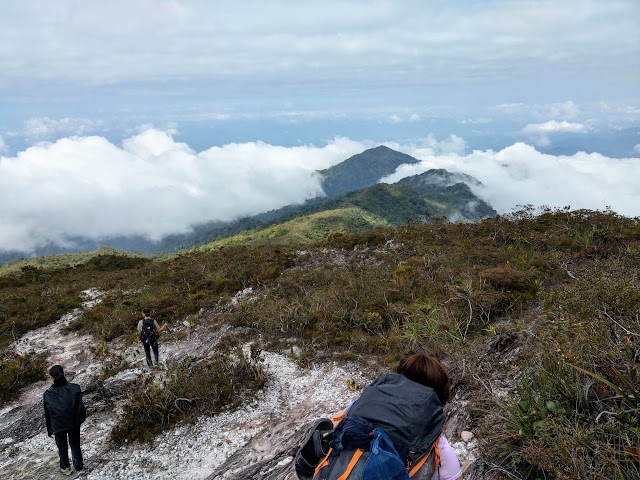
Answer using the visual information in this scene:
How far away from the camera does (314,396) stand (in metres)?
8.61

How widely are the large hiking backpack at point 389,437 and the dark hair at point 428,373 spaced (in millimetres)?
131

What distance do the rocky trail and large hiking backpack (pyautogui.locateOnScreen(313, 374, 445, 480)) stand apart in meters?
2.41

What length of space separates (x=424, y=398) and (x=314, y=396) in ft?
20.2

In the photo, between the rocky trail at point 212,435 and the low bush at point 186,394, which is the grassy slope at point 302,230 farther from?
the low bush at point 186,394

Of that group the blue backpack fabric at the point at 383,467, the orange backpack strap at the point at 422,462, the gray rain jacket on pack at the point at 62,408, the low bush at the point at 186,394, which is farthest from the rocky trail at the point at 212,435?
the blue backpack fabric at the point at 383,467

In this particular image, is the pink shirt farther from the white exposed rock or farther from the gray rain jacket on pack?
the gray rain jacket on pack

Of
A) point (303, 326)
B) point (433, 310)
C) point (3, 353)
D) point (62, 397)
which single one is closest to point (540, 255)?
point (433, 310)

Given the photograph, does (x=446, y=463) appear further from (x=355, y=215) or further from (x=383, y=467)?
(x=355, y=215)

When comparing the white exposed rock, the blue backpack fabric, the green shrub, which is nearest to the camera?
the blue backpack fabric

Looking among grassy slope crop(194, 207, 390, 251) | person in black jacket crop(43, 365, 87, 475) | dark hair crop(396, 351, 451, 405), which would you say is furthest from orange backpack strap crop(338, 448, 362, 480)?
grassy slope crop(194, 207, 390, 251)

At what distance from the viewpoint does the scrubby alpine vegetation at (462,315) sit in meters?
4.38

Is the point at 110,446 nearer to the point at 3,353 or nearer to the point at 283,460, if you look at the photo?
the point at 283,460

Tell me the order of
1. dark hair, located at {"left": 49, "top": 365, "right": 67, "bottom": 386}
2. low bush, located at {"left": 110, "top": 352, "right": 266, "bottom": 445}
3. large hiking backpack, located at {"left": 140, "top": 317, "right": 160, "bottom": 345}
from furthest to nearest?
large hiking backpack, located at {"left": 140, "top": 317, "right": 160, "bottom": 345}
low bush, located at {"left": 110, "top": 352, "right": 266, "bottom": 445}
dark hair, located at {"left": 49, "top": 365, "right": 67, "bottom": 386}

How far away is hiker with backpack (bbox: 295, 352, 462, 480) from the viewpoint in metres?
2.66
